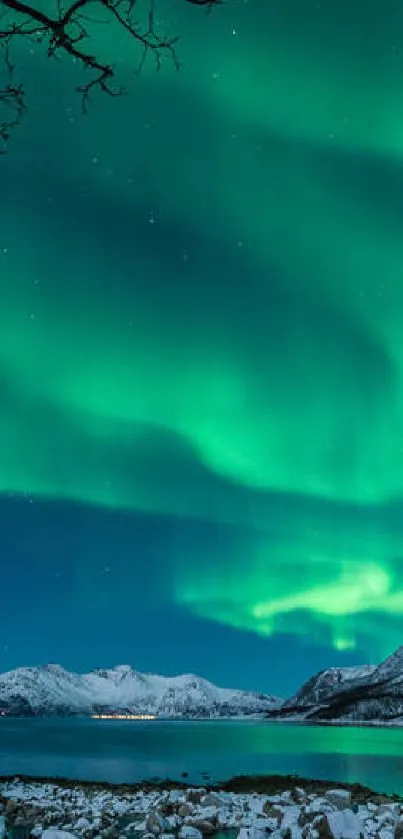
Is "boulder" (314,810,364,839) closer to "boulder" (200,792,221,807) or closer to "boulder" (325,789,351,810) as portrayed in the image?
"boulder" (325,789,351,810)

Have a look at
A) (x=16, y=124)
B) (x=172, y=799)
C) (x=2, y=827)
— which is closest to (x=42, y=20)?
(x=16, y=124)

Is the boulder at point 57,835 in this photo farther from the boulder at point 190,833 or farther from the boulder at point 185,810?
the boulder at point 185,810

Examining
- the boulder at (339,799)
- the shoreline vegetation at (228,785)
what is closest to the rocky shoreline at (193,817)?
the boulder at (339,799)

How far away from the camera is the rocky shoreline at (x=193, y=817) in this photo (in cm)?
1892

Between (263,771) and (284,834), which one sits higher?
(284,834)

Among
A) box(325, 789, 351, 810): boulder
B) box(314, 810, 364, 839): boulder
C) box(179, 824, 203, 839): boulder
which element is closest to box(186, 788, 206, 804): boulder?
box(325, 789, 351, 810): boulder

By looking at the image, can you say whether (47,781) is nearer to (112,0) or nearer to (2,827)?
(2,827)

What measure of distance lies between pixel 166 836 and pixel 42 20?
22.4 meters

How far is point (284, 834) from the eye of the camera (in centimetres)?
1845

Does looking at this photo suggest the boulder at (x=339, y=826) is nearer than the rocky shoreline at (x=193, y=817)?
→ Yes

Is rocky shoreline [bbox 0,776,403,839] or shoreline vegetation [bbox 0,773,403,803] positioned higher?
rocky shoreline [bbox 0,776,403,839]

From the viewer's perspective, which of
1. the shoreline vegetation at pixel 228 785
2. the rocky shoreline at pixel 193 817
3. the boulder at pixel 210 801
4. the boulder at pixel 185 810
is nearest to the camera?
the rocky shoreline at pixel 193 817

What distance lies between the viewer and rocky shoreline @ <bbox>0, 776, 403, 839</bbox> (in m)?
18.9

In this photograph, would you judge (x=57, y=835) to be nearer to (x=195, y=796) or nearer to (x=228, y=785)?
(x=195, y=796)
